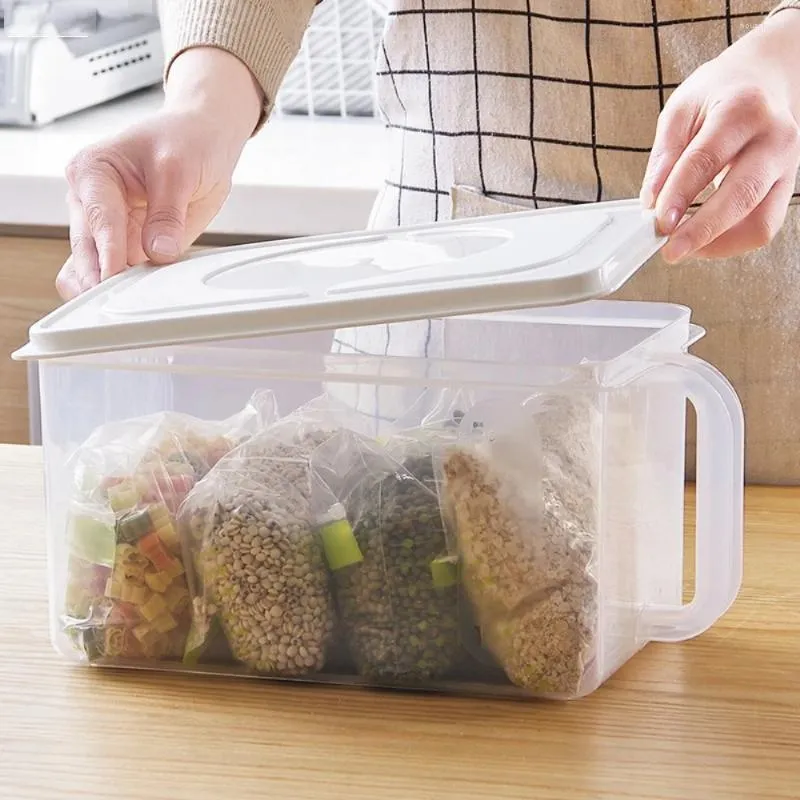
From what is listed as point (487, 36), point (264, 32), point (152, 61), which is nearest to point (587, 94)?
point (487, 36)

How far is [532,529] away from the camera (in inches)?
25.4

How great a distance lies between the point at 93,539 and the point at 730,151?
37 centimetres

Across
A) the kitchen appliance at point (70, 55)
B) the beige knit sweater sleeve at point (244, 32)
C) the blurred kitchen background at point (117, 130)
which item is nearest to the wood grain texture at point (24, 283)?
the blurred kitchen background at point (117, 130)

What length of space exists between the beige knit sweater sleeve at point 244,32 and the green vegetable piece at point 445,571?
19.0 inches

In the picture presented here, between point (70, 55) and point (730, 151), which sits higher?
point (70, 55)

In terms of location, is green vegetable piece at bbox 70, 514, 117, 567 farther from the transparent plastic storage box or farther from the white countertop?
the white countertop

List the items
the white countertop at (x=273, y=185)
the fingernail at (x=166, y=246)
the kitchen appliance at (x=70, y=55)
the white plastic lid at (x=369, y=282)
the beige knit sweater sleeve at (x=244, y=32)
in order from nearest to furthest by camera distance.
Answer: the white plastic lid at (x=369, y=282) → the fingernail at (x=166, y=246) → the beige knit sweater sleeve at (x=244, y=32) → the white countertop at (x=273, y=185) → the kitchen appliance at (x=70, y=55)

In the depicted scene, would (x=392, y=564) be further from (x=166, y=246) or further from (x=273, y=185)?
(x=273, y=185)

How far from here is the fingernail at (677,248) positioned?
2.27 ft

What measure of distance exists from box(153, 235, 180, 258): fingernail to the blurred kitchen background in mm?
634

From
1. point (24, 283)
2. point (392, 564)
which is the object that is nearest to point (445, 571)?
point (392, 564)

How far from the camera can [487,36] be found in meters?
1.08

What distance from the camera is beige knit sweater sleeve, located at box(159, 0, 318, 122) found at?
0.99m

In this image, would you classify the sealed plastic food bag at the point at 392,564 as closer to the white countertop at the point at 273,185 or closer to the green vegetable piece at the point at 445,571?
the green vegetable piece at the point at 445,571
